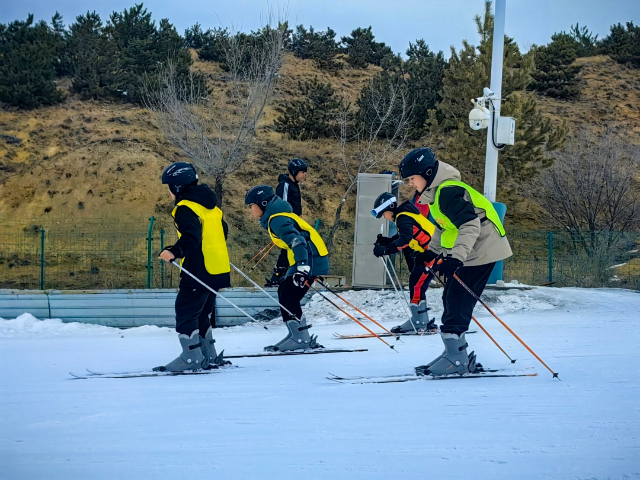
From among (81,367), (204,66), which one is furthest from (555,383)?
(204,66)

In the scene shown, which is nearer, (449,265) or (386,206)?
(449,265)

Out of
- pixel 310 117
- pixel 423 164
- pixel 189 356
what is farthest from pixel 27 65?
pixel 423 164

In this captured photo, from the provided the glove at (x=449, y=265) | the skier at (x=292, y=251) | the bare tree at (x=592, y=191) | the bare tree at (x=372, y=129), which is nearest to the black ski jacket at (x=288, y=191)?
the skier at (x=292, y=251)

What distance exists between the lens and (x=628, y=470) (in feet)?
13.3

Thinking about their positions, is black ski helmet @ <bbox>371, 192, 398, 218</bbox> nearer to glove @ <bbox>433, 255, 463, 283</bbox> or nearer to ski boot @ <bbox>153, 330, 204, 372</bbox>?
glove @ <bbox>433, 255, 463, 283</bbox>

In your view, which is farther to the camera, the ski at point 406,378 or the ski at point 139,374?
the ski at point 139,374

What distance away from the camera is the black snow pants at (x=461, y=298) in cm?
630

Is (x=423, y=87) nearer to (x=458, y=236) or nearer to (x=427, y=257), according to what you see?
(x=427, y=257)

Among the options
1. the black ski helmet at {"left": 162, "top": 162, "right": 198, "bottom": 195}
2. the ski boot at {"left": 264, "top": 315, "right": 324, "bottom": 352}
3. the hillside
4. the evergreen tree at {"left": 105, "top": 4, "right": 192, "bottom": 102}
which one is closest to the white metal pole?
the ski boot at {"left": 264, "top": 315, "right": 324, "bottom": 352}

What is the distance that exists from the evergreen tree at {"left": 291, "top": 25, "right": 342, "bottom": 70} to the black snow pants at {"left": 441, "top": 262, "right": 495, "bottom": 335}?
3445cm

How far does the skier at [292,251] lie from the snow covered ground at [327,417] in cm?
43

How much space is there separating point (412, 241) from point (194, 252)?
9.52 ft

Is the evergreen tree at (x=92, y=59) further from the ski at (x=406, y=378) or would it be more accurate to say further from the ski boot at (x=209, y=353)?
the ski at (x=406, y=378)

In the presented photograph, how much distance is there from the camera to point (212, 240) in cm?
683
